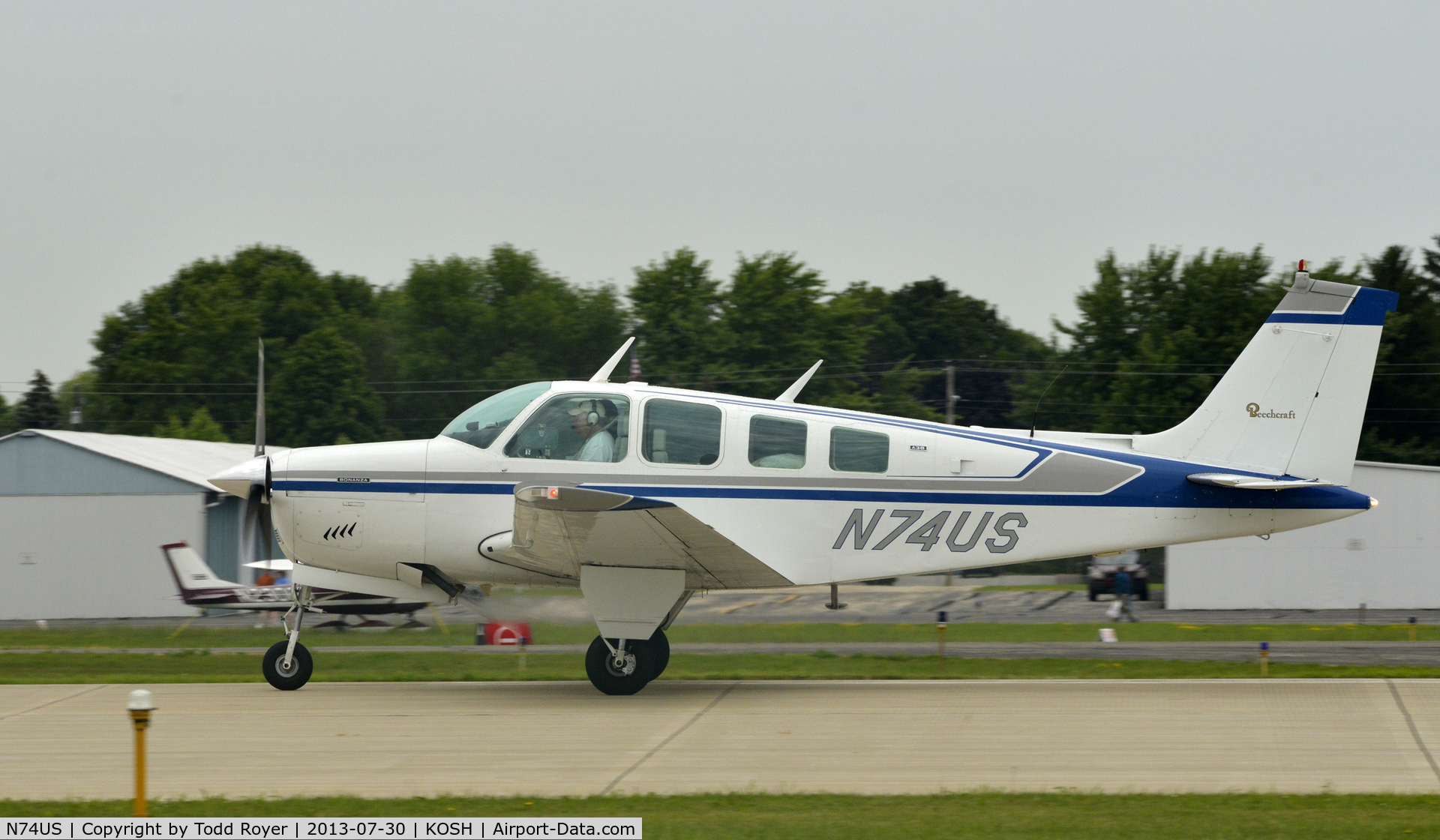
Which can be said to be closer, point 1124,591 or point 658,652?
point 658,652

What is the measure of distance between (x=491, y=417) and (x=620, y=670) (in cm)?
256

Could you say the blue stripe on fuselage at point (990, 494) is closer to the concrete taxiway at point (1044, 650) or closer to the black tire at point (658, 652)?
the black tire at point (658, 652)

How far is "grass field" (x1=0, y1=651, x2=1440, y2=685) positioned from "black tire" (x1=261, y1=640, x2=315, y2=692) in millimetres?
1135

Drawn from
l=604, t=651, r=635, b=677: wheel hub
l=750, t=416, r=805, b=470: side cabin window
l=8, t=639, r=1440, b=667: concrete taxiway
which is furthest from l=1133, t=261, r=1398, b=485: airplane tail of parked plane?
l=8, t=639, r=1440, b=667: concrete taxiway

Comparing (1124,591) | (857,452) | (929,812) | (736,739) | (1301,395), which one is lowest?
(1124,591)

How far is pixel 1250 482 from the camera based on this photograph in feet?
36.0

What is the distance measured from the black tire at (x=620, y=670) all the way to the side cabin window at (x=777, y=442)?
2.01m

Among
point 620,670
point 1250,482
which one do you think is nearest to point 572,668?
point 620,670

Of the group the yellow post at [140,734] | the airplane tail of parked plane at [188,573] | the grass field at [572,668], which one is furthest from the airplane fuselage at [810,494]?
the airplane tail of parked plane at [188,573]

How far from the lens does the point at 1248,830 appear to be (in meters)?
6.29

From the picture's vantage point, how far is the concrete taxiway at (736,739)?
7.67 m

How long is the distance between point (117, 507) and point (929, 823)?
86.4 ft

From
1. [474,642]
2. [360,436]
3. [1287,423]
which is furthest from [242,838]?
[360,436]

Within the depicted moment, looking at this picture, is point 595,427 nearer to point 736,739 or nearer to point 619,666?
point 619,666
